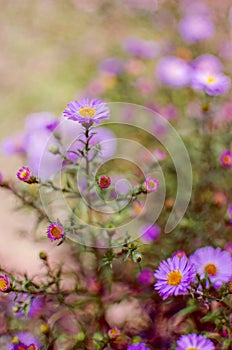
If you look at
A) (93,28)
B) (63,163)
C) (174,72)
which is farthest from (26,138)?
(93,28)

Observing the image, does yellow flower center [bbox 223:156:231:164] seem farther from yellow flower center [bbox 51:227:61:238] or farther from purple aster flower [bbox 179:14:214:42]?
purple aster flower [bbox 179:14:214:42]

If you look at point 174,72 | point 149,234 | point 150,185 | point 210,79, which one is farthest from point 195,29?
point 150,185

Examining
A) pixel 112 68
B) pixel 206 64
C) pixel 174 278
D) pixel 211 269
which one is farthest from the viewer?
pixel 112 68

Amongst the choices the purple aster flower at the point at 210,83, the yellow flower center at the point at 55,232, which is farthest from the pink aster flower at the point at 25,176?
the purple aster flower at the point at 210,83

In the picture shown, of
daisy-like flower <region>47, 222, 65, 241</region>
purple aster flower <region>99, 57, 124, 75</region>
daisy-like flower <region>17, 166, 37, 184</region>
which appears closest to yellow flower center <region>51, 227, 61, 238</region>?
daisy-like flower <region>47, 222, 65, 241</region>

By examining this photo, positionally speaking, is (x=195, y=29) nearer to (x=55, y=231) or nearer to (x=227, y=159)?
(x=227, y=159)

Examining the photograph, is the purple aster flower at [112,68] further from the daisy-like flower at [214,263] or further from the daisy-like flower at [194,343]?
the daisy-like flower at [194,343]
